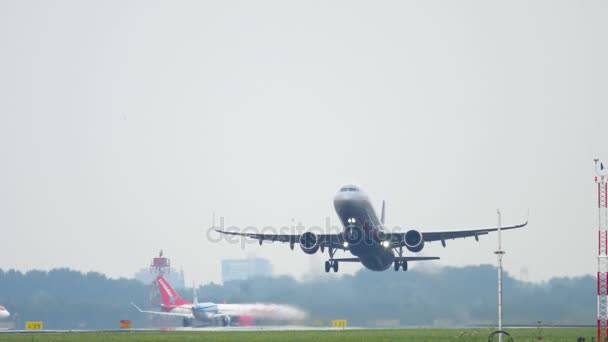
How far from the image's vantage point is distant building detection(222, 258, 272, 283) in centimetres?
11003

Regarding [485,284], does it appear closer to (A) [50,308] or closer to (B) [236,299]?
(B) [236,299]

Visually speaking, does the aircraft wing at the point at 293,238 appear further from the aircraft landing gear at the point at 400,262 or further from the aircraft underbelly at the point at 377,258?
the aircraft landing gear at the point at 400,262

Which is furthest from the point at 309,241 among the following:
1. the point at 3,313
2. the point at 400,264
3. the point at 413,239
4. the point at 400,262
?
the point at 3,313

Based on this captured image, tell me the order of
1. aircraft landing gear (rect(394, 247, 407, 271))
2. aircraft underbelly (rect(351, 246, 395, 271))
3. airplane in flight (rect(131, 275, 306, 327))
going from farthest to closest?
airplane in flight (rect(131, 275, 306, 327)) < aircraft landing gear (rect(394, 247, 407, 271)) < aircraft underbelly (rect(351, 246, 395, 271))

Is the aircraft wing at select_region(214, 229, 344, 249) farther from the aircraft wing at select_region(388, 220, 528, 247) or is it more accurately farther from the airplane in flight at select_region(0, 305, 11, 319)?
the airplane in flight at select_region(0, 305, 11, 319)

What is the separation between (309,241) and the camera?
7019cm

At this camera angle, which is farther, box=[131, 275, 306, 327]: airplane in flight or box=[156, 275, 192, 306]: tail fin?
box=[156, 275, 192, 306]: tail fin

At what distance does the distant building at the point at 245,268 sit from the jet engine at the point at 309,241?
26388 millimetres

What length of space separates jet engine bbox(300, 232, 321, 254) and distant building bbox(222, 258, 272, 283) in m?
26.4

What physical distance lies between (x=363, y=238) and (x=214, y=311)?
33.2m

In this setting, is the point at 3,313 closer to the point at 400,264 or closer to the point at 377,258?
the point at 377,258

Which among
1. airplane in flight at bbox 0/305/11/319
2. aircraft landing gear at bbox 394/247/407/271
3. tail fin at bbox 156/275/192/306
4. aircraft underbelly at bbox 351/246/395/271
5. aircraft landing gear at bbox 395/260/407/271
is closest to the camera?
aircraft underbelly at bbox 351/246/395/271

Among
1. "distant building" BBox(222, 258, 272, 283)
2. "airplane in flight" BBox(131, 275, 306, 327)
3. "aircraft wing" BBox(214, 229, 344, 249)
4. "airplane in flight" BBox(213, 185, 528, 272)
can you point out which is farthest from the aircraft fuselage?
"distant building" BBox(222, 258, 272, 283)

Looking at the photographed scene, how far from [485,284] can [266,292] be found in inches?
730
